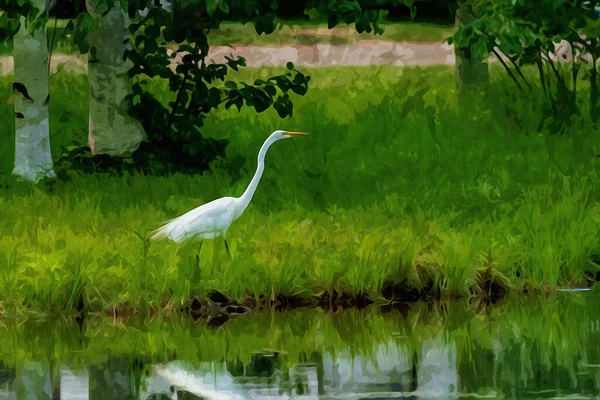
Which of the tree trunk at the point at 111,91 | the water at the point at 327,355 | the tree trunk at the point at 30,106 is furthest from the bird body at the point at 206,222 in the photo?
the tree trunk at the point at 111,91

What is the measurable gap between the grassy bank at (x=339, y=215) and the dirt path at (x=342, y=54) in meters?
6.97

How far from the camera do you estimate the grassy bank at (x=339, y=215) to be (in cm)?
970

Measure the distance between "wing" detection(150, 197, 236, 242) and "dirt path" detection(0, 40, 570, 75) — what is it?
39.8ft

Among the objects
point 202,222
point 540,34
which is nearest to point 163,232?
point 202,222

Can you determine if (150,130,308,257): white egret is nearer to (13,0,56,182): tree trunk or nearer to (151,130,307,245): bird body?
(151,130,307,245): bird body

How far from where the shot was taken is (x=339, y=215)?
37.5 feet

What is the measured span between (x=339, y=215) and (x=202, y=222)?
4.80ft

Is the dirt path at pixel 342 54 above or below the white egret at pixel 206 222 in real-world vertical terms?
above

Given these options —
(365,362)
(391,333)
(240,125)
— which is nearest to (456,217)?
(391,333)

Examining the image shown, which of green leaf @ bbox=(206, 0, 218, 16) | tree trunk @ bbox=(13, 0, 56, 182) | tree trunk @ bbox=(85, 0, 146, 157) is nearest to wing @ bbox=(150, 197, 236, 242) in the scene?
green leaf @ bbox=(206, 0, 218, 16)

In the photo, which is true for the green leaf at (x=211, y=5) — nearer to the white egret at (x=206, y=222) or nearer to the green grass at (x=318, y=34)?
the white egret at (x=206, y=222)

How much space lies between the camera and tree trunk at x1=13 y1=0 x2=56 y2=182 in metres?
12.9

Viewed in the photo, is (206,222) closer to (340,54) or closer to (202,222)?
(202,222)

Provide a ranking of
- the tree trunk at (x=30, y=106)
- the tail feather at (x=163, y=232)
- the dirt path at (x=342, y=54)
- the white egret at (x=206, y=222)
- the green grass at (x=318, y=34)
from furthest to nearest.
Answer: the green grass at (x=318, y=34), the dirt path at (x=342, y=54), the tree trunk at (x=30, y=106), the tail feather at (x=163, y=232), the white egret at (x=206, y=222)
